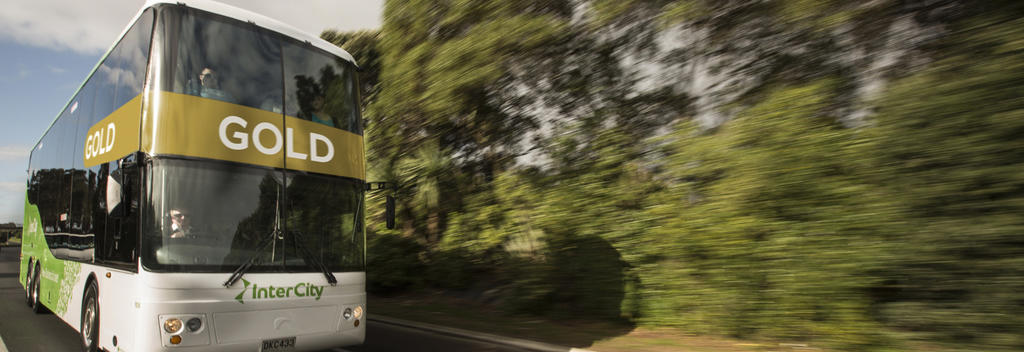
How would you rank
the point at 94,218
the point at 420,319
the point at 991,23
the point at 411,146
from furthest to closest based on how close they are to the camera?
the point at 411,146 < the point at 420,319 < the point at 94,218 < the point at 991,23

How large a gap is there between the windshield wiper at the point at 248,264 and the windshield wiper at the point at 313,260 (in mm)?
219

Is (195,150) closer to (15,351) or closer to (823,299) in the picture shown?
(15,351)

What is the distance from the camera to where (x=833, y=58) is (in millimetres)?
7227

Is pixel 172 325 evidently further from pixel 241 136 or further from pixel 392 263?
pixel 392 263

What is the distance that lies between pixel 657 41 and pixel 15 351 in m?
10.1

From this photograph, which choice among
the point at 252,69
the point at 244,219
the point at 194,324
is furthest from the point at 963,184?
the point at 194,324

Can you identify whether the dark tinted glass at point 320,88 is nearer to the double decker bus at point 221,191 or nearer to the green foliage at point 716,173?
the double decker bus at point 221,191

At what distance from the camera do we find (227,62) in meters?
5.64

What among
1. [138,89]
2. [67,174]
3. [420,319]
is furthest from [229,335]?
[420,319]

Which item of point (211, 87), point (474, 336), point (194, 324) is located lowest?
point (474, 336)

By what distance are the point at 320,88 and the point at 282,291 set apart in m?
2.35

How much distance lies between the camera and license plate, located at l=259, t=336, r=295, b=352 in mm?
5344

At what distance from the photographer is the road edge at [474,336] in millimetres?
8188

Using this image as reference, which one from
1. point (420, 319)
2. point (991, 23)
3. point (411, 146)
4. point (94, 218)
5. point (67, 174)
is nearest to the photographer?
point (991, 23)
